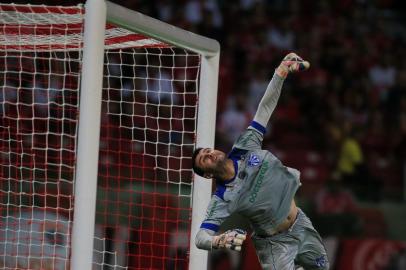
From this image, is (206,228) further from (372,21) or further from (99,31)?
(372,21)

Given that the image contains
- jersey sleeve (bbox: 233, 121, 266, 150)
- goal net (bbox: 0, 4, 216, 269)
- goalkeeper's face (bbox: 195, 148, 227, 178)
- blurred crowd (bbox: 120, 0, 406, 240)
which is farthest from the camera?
blurred crowd (bbox: 120, 0, 406, 240)

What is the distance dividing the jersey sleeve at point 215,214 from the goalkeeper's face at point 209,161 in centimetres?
19

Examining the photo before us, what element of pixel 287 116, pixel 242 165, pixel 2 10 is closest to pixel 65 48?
pixel 2 10

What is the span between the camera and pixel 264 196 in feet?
19.9

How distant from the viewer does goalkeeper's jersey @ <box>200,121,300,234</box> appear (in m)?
5.98

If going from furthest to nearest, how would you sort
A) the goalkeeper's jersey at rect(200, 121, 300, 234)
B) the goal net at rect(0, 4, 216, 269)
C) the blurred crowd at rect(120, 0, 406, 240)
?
1. the blurred crowd at rect(120, 0, 406, 240)
2. the goal net at rect(0, 4, 216, 269)
3. the goalkeeper's jersey at rect(200, 121, 300, 234)

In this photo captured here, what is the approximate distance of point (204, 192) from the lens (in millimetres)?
6816

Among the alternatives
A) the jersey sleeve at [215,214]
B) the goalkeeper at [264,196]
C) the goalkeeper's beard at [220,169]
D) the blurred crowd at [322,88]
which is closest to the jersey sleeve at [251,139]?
the goalkeeper at [264,196]

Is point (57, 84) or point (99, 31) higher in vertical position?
point (99, 31)

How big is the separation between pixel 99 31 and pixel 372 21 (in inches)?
445

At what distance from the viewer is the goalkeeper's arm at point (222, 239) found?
5301 mm

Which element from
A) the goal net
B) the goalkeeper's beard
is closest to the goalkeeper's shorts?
the goalkeeper's beard

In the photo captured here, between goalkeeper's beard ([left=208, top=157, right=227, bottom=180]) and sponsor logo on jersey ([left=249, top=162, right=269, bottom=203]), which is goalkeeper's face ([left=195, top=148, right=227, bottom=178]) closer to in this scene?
goalkeeper's beard ([left=208, top=157, right=227, bottom=180])

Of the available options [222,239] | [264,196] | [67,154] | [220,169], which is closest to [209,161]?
[220,169]
